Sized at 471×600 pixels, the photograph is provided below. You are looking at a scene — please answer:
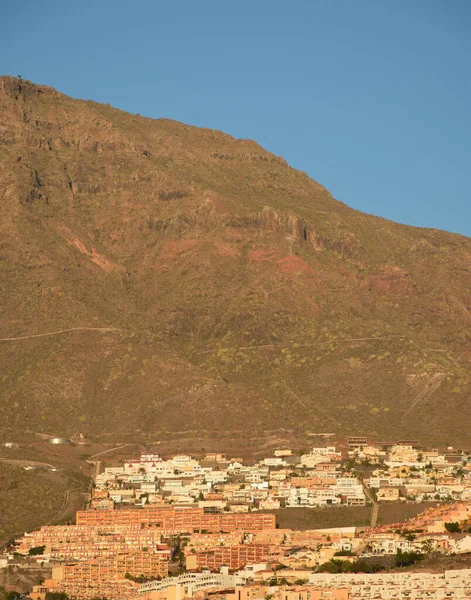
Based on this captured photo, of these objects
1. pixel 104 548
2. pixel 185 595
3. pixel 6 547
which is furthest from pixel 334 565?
pixel 6 547

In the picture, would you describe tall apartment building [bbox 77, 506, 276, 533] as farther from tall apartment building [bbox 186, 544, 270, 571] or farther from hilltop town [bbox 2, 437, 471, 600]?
tall apartment building [bbox 186, 544, 270, 571]

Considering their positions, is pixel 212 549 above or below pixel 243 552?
above

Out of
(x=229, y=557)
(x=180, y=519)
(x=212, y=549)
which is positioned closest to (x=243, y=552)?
(x=229, y=557)

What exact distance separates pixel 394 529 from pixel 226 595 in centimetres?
3361

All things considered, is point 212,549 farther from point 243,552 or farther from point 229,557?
point 229,557

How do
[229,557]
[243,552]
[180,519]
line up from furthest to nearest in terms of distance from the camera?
[180,519]
[243,552]
[229,557]

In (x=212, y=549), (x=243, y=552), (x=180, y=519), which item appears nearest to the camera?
(x=243, y=552)

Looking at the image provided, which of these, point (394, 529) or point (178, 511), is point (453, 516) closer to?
point (394, 529)

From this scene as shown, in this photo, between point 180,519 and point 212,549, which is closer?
point 212,549

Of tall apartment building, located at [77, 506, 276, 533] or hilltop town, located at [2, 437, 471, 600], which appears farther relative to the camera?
tall apartment building, located at [77, 506, 276, 533]

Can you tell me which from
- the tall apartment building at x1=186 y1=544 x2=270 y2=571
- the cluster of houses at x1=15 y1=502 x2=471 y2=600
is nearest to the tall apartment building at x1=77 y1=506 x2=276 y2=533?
the cluster of houses at x1=15 y1=502 x2=471 y2=600

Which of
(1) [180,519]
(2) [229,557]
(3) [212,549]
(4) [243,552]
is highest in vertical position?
(1) [180,519]

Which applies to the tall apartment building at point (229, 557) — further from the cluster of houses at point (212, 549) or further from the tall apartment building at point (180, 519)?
the tall apartment building at point (180, 519)

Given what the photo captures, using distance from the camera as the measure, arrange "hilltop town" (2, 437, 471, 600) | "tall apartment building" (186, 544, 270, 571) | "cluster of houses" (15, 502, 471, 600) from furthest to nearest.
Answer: "tall apartment building" (186, 544, 270, 571) < "cluster of houses" (15, 502, 471, 600) < "hilltop town" (2, 437, 471, 600)
